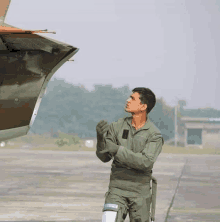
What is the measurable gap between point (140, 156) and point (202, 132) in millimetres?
73758

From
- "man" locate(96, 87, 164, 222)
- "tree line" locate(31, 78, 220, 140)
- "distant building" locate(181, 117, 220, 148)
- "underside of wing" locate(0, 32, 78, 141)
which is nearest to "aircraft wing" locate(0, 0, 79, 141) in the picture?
"underside of wing" locate(0, 32, 78, 141)

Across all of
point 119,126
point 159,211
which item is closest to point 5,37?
point 119,126

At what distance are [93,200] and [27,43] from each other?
8058 millimetres

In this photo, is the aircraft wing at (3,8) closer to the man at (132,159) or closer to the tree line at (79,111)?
the man at (132,159)

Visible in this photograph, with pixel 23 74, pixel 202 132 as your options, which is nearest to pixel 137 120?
pixel 23 74

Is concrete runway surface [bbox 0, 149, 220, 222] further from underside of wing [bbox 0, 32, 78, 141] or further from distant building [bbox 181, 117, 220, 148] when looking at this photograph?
distant building [bbox 181, 117, 220, 148]

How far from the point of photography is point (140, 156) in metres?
4.46

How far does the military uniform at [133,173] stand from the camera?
4.54 metres

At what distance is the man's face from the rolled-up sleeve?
12.7 inches

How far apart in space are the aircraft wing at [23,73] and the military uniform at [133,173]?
969 mm

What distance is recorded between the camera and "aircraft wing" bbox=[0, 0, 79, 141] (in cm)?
450


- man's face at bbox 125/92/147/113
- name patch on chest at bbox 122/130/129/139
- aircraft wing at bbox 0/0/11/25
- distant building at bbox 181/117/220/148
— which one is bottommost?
distant building at bbox 181/117/220/148

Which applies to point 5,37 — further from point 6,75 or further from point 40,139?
point 40,139

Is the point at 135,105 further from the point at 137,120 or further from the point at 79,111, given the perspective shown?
the point at 79,111
